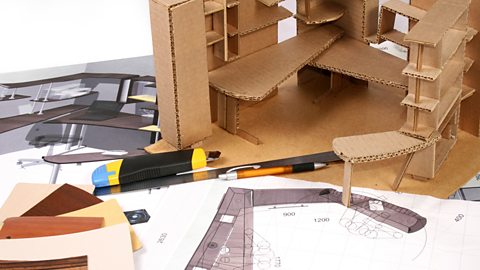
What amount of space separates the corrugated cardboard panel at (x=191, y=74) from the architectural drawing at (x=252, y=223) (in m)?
0.15

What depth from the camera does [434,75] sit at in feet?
4.25

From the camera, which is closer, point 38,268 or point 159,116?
point 38,268

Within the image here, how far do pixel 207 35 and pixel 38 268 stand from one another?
1.68 ft

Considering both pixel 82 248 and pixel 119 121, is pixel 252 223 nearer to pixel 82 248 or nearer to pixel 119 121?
pixel 82 248

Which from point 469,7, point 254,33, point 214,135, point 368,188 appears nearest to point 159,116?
point 214,135

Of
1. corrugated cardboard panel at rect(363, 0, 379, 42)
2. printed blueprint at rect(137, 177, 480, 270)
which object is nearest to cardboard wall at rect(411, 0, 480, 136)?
corrugated cardboard panel at rect(363, 0, 379, 42)

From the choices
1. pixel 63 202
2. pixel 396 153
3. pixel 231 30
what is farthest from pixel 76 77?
pixel 396 153

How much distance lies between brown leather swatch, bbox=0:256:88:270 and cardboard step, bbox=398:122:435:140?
0.52 metres

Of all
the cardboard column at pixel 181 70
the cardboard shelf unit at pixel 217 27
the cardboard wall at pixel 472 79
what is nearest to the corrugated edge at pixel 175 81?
the cardboard column at pixel 181 70

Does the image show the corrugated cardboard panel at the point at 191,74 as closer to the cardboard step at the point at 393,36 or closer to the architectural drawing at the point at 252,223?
the architectural drawing at the point at 252,223

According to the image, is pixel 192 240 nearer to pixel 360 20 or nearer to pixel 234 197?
pixel 234 197

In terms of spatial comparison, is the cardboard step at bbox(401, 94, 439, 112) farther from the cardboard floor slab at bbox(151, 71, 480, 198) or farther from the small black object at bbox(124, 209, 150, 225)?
the small black object at bbox(124, 209, 150, 225)

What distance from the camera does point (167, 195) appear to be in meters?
A: 1.36

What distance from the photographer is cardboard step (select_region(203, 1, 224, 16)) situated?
1442 mm
